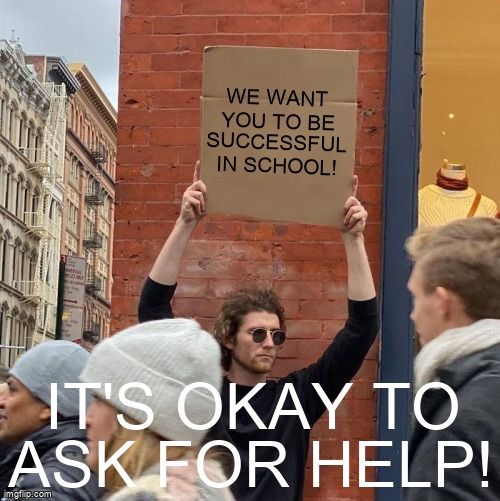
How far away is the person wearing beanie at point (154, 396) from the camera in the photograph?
2.57m

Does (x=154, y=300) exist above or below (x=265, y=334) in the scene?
above

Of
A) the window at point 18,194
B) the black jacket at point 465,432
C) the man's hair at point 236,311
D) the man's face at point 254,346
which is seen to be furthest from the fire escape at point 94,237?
the black jacket at point 465,432

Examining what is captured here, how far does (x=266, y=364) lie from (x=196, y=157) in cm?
156

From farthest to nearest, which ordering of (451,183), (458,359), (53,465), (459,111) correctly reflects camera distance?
(459,111) < (451,183) < (53,465) < (458,359)

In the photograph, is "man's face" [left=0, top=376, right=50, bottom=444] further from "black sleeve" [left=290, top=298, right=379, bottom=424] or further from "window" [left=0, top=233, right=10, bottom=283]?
"window" [left=0, top=233, right=10, bottom=283]

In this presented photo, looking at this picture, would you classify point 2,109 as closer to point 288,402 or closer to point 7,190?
point 7,190

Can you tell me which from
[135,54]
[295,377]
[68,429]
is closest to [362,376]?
[295,377]

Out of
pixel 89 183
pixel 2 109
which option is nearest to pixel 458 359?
pixel 2 109

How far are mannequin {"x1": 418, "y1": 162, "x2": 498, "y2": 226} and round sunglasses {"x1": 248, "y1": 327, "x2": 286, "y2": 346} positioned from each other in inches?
55.1

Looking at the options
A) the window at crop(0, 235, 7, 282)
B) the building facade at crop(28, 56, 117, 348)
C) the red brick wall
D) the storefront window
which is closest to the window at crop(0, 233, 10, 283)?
the window at crop(0, 235, 7, 282)

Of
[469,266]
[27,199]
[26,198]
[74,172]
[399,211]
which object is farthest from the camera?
[74,172]

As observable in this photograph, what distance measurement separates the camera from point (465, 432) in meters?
2.76

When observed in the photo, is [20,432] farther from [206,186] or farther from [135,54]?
[135,54]

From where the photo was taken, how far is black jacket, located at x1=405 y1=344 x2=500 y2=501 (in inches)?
107
